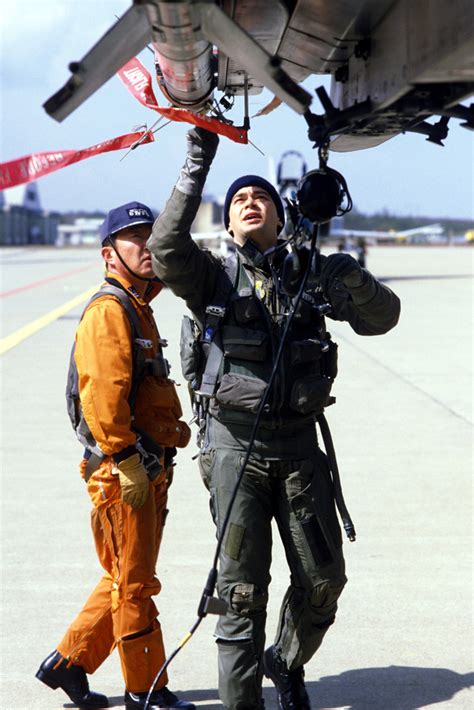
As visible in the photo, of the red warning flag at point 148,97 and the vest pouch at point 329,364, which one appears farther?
the vest pouch at point 329,364

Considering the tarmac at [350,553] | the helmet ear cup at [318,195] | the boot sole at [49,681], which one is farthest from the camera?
the tarmac at [350,553]

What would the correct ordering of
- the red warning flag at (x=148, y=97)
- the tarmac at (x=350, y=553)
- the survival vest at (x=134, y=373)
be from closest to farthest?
the red warning flag at (x=148, y=97) < the survival vest at (x=134, y=373) < the tarmac at (x=350, y=553)

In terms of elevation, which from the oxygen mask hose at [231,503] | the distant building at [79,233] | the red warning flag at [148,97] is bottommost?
the distant building at [79,233]

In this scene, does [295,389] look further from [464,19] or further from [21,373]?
[21,373]

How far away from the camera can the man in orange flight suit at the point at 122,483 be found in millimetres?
3723

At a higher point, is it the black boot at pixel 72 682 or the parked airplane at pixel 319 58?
the parked airplane at pixel 319 58

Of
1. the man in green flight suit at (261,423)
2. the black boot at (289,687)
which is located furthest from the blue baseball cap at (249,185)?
the black boot at (289,687)

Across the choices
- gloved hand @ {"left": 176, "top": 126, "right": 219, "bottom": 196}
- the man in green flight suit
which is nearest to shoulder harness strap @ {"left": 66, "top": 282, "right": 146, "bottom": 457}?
the man in green flight suit

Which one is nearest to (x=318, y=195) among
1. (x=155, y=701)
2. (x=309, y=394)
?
(x=309, y=394)

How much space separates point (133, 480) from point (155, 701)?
85cm

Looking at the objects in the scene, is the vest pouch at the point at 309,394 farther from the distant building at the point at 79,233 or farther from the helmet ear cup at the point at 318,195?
the distant building at the point at 79,233

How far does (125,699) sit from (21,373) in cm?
895

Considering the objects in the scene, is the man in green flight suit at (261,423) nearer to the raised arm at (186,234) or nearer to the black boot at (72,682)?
the raised arm at (186,234)

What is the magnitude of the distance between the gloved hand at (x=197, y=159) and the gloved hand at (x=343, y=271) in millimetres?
535
